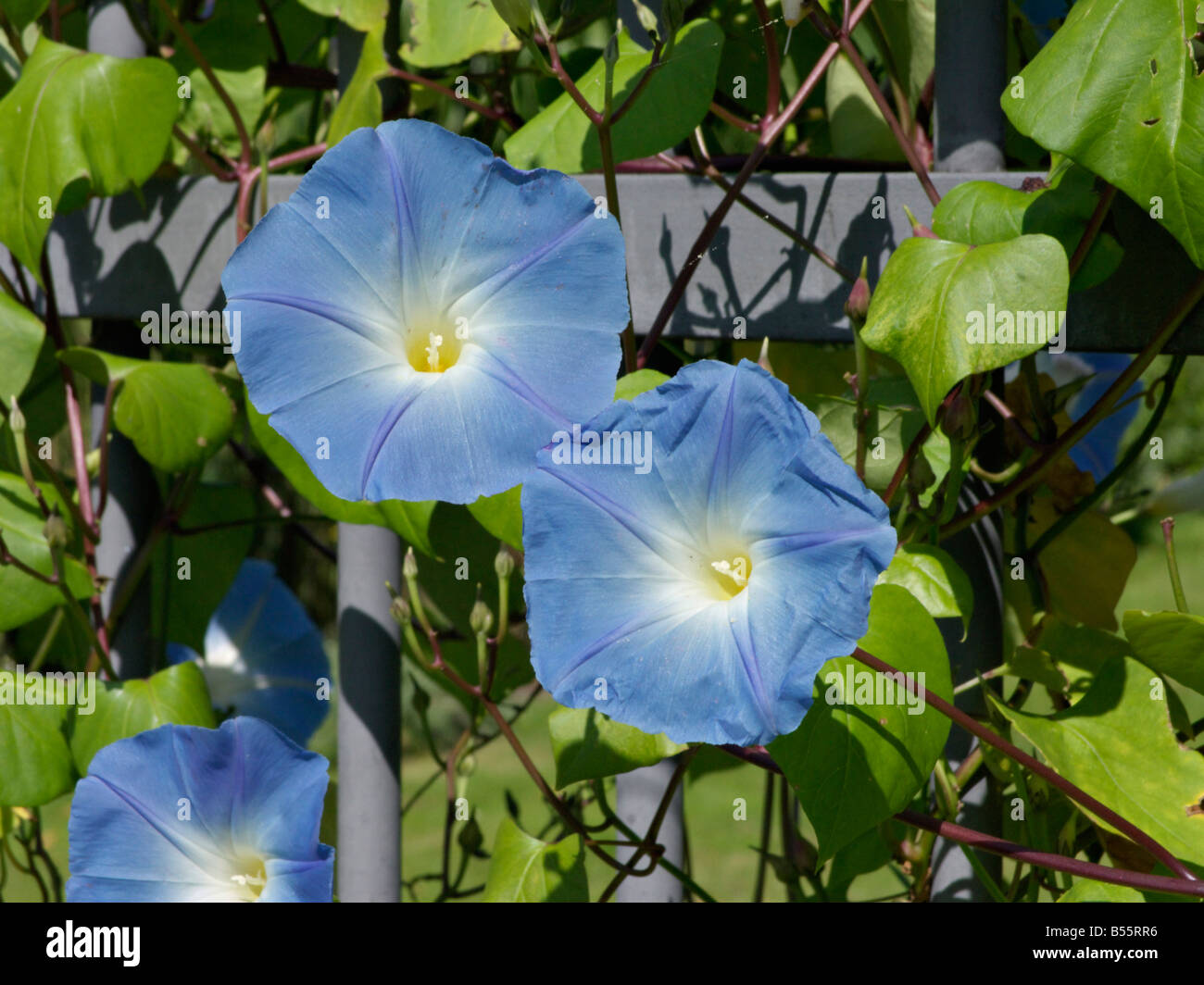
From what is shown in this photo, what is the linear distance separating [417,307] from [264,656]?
1.96ft

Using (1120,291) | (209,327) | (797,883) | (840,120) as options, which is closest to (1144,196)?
(1120,291)

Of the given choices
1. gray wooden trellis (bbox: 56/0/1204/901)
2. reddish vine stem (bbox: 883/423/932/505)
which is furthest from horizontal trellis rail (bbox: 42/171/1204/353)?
reddish vine stem (bbox: 883/423/932/505)

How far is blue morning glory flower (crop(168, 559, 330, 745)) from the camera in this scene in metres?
1.12

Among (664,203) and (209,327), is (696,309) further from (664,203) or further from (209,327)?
(209,327)

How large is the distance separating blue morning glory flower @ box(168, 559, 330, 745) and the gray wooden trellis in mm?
169

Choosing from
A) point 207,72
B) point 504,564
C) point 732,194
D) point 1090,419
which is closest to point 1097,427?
point 1090,419

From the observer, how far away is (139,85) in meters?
0.80

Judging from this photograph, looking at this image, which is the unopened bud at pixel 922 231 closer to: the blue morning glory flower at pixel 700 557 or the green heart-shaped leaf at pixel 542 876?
the blue morning glory flower at pixel 700 557

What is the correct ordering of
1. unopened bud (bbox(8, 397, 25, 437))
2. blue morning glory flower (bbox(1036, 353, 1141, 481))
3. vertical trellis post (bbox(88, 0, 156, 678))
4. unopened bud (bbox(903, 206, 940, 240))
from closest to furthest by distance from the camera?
unopened bud (bbox(903, 206, 940, 240)) → unopened bud (bbox(8, 397, 25, 437)) → vertical trellis post (bbox(88, 0, 156, 678)) → blue morning glory flower (bbox(1036, 353, 1141, 481))

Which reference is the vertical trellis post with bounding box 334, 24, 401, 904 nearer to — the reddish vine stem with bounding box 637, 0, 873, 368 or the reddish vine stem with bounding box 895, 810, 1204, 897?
the reddish vine stem with bounding box 637, 0, 873, 368

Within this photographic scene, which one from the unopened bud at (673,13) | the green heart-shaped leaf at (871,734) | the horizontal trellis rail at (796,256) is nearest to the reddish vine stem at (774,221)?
the horizontal trellis rail at (796,256)

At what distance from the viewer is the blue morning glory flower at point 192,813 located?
0.68 metres

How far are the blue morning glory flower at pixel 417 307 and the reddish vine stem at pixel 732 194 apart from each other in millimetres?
117

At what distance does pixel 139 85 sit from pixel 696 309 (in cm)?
41
